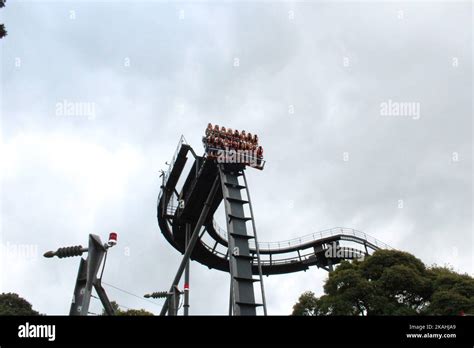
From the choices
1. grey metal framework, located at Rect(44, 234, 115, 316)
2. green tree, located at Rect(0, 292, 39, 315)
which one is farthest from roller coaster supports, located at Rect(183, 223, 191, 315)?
grey metal framework, located at Rect(44, 234, 115, 316)

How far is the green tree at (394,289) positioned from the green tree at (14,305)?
30581mm

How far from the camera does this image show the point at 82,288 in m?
9.23

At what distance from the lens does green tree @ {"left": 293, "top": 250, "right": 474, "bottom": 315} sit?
31.2 meters

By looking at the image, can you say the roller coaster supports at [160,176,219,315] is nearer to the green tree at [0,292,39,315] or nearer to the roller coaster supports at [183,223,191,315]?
the roller coaster supports at [183,223,191,315]

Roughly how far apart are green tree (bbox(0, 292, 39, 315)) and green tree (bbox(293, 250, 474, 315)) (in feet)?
100

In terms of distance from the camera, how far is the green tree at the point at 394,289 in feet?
102

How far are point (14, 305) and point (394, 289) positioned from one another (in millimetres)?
→ 37944

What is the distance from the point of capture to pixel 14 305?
161 feet
